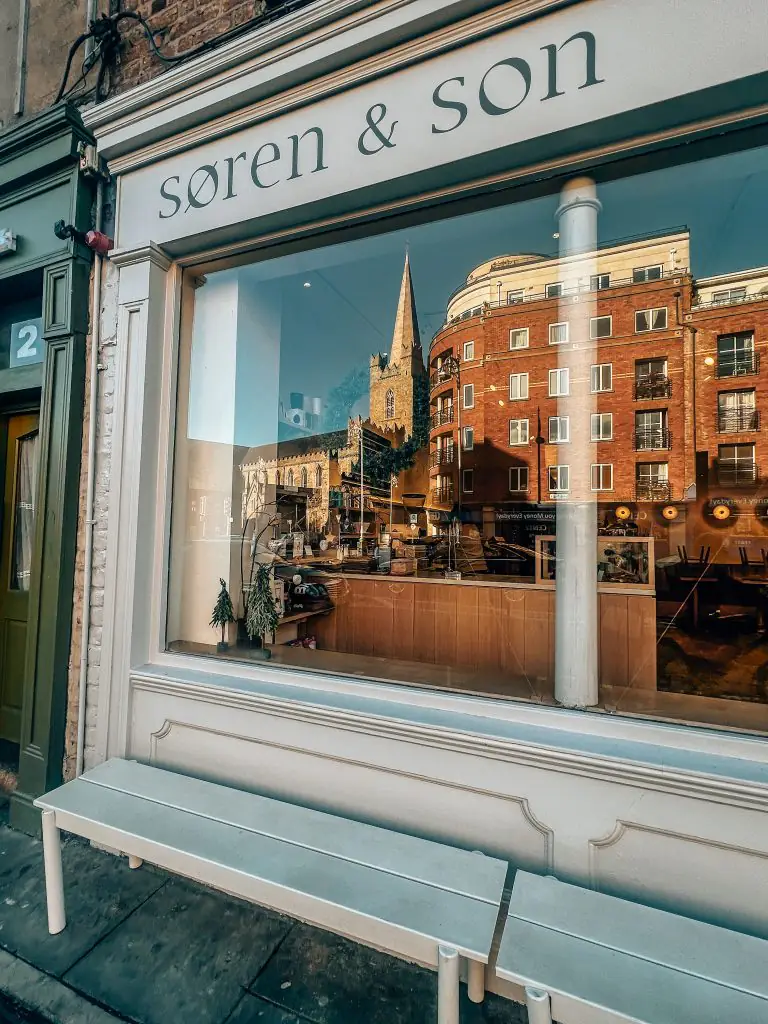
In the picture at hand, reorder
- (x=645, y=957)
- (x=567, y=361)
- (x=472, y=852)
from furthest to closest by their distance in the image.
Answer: (x=567, y=361)
(x=472, y=852)
(x=645, y=957)

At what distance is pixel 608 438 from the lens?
9.15ft

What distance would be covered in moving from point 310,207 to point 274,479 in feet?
6.57

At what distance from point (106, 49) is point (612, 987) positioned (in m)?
5.09

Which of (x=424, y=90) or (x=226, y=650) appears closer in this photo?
(x=424, y=90)

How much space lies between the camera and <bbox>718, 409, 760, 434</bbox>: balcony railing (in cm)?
470

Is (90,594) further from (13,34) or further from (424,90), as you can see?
(13,34)

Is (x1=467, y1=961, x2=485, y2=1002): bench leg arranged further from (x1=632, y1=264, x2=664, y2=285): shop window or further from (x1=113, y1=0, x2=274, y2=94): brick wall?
(x1=113, y1=0, x2=274, y2=94): brick wall

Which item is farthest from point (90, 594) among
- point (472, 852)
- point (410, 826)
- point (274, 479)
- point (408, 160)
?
point (408, 160)

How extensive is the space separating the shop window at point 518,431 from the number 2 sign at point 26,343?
4.47 metres

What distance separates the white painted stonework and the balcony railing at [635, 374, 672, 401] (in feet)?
9.00

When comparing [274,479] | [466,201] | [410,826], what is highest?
[466,201]

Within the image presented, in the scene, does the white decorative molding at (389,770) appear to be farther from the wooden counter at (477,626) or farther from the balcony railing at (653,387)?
the balcony railing at (653,387)

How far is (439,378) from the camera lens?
5309 millimetres

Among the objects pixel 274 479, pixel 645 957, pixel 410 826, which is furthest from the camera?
pixel 274 479
